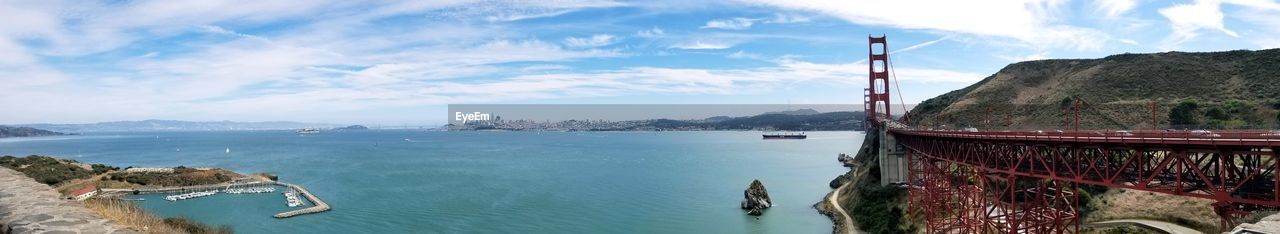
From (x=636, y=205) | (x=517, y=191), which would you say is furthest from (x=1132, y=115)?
(x=517, y=191)

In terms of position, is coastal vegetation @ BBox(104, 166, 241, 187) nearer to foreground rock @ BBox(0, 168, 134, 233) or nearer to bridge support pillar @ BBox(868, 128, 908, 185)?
foreground rock @ BBox(0, 168, 134, 233)

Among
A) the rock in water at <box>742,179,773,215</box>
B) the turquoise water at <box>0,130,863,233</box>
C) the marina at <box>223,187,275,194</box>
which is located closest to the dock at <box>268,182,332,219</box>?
the turquoise water at <box>0,130,863,233</box>

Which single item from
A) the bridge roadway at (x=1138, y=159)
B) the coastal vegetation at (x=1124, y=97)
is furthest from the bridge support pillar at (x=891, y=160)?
the bridge roadway at (x=1138, y=159)

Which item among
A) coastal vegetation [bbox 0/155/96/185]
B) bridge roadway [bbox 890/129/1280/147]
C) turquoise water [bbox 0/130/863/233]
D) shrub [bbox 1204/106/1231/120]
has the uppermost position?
shrub [bbox 1204/106/1231/120]

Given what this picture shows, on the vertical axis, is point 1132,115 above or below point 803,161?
above

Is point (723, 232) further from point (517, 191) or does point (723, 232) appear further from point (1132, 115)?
point (1132, 115)

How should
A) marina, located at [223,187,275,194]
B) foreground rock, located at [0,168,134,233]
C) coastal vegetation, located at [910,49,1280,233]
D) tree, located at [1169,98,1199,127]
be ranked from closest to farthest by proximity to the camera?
foreground rock, located at [0,168,134,233] → coastal vegetation, located at [910,49,1280,233] → tree, located at [1169,98,1199,127] → marina, located at [223,187,275,194]

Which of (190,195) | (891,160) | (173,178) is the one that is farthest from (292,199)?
(891,160)
